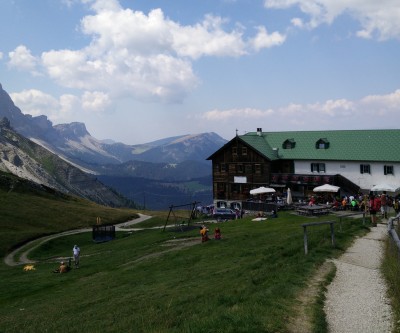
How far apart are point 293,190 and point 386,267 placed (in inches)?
2157

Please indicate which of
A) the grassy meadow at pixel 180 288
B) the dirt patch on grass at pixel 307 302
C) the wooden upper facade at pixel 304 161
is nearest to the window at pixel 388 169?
the wooden upper facade at pixel 304 161

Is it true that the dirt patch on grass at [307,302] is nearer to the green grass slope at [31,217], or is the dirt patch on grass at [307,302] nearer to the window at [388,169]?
the green grass slope at [31,217]

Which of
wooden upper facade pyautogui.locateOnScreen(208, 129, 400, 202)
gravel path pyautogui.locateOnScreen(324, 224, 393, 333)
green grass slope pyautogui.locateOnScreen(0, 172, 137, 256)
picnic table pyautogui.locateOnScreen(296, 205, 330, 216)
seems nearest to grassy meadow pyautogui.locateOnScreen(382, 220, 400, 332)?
gravel path pyautogui.locateOnScreen(324, 224, 393, 333)

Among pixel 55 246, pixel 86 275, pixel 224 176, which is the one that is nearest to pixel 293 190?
pixel 224 176

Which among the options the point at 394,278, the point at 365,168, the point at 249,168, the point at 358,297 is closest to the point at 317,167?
the point at 365,168

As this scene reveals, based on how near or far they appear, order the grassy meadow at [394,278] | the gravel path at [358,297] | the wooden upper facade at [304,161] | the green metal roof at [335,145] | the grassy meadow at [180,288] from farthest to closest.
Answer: the green metal roof at [335,145], the wooden upper facade at [304,161], the grassy meadow at [180,288], the grassy meadow at [394,278], the gravel path at [358,297]

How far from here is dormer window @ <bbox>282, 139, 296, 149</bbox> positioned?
75.7m

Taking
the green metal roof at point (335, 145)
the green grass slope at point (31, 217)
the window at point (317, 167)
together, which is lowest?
the green grass slope at point (31, 217)

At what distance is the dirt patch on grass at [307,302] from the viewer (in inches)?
432

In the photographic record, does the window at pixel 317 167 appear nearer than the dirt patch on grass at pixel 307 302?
No

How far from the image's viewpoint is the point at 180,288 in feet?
62.2

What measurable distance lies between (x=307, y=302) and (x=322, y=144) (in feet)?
207

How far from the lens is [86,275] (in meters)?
31.5

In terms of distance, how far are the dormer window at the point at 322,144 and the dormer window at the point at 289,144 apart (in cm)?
437
